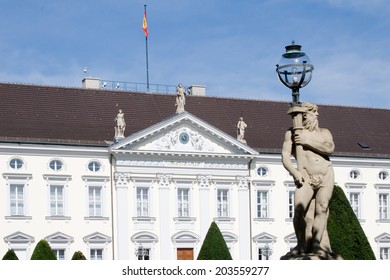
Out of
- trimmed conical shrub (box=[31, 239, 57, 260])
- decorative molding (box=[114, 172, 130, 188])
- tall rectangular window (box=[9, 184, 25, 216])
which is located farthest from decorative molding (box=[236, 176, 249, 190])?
trimmed conical shrub (box=[31, 239, 57, 260])

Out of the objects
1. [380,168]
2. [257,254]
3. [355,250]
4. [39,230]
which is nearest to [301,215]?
[355,250]

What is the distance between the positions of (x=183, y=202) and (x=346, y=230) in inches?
897

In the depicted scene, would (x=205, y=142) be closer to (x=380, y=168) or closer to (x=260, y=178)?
(x=260, y=178)

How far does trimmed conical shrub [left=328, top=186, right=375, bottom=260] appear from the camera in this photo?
33.7m

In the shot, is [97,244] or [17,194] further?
[97,244]

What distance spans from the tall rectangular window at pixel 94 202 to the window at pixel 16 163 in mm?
3701

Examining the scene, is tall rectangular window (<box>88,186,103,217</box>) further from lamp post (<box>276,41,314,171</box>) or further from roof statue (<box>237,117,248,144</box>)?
lamp post (<box>276,41,314,171</box>)

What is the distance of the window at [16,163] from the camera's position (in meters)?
52.1

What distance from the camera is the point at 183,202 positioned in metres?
56.0

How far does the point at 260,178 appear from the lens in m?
57.7

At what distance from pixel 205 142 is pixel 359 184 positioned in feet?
31.1

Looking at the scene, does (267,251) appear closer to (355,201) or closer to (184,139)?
(355,201)

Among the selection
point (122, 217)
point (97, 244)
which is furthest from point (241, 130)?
point (97, 244)

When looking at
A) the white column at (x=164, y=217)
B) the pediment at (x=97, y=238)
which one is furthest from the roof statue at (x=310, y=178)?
the white column at (x=164, y=217)
